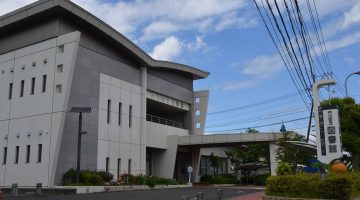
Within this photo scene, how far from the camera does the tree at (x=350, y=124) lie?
81.9 feet

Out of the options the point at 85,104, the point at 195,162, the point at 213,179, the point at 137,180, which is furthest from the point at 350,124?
the point at 195,162

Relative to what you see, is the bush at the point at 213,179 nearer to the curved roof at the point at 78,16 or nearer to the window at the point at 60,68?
the curved roof at the point at 78,16

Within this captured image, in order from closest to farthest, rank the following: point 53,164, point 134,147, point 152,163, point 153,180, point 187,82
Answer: point 53,164 < point 153,180 < point 134,147 < point 152,163 < point 187,82

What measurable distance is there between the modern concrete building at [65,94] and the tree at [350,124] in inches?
677

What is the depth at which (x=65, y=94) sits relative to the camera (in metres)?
30.6

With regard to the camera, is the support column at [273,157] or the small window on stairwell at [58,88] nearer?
the small window on stairwell at [58,88]

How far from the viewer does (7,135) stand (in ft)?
111

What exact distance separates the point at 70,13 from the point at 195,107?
19.6m

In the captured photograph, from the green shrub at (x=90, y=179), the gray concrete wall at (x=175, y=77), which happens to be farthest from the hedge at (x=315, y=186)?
the gray concrete wall at (x=175, y=77)

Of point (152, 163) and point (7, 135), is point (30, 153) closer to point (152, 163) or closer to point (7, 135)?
point (7, 135)

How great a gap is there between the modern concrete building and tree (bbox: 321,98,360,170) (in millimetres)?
17202

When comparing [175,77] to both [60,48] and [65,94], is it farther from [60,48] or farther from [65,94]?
[65,94]

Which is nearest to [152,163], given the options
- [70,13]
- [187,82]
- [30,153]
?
[187,82]

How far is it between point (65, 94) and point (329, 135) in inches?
733
